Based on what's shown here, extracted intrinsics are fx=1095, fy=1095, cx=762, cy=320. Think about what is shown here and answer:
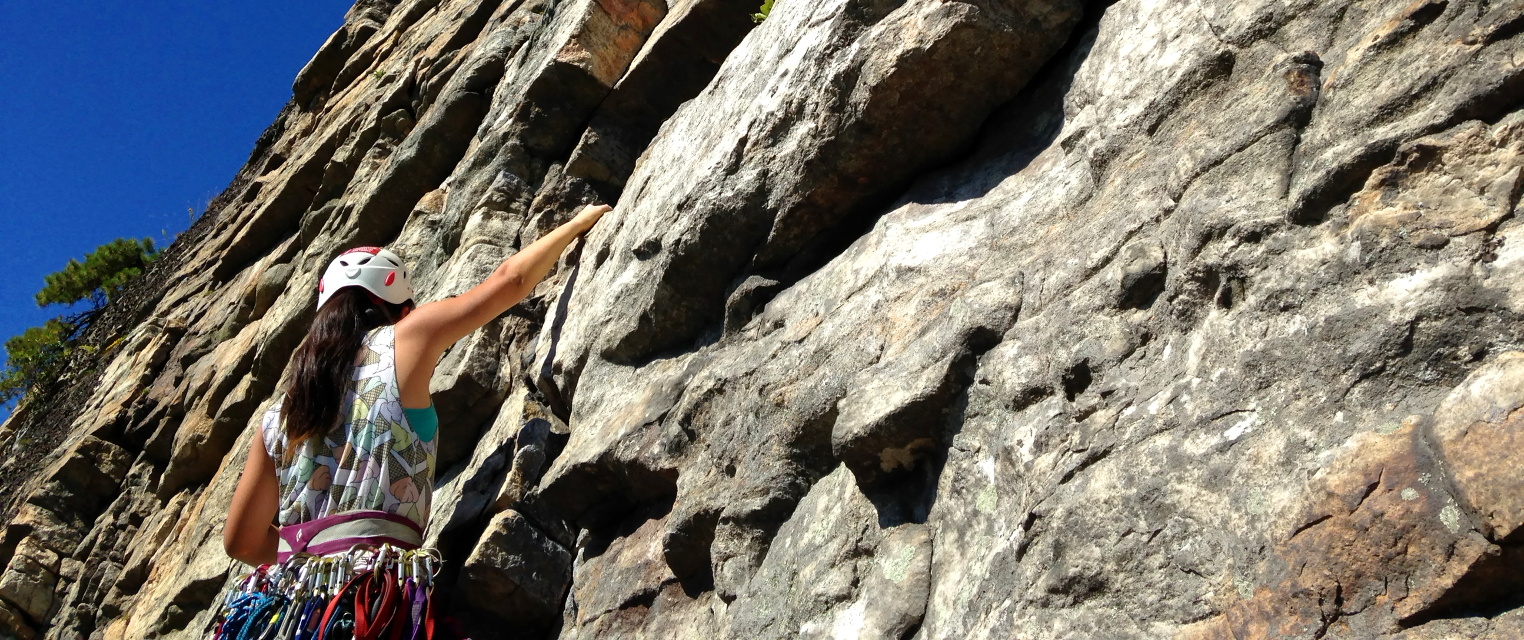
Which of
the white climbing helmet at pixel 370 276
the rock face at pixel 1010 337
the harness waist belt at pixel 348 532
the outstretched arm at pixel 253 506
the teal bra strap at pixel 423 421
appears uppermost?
the white climbing helmet at pixel 370 276

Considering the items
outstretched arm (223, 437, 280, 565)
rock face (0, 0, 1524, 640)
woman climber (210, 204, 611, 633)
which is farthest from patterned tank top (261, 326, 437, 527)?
rock face (0, 0, 1524, 640)

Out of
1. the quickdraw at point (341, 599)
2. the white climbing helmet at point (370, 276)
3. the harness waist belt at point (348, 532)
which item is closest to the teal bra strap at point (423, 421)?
the harness waist belt at point (348, 532)

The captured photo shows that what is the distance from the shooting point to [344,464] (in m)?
5.29

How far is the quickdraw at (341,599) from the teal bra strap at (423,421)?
0.66 meters

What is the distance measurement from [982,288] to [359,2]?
1711cm

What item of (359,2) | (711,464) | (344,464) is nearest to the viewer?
(711,464)

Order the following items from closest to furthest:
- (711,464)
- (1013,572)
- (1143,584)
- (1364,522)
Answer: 1. (1364,522)
2. (1143,584)
3. (1013,572)
4. (711,464)

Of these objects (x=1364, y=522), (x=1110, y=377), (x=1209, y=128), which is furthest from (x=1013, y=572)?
(x=1209, y=128)

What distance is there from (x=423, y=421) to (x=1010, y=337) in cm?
320

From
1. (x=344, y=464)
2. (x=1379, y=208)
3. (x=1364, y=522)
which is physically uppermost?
(x=344, y=464)

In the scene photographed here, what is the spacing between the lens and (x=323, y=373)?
5.30 meters

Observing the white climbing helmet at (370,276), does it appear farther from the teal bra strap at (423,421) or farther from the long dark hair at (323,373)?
the teal bra strap at (423,421)

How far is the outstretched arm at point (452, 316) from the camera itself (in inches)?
216

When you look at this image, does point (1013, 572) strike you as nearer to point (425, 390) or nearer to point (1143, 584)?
point (1143, 584)
